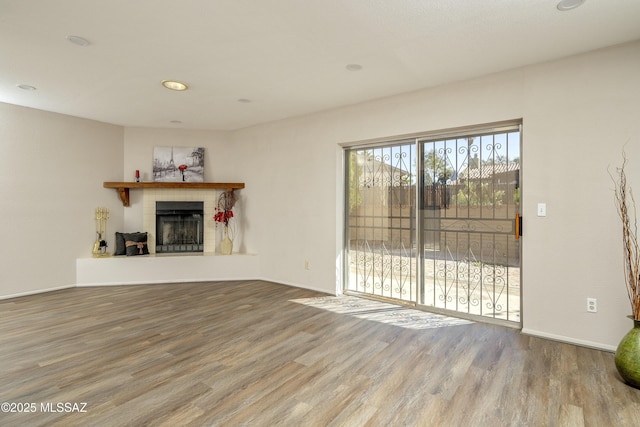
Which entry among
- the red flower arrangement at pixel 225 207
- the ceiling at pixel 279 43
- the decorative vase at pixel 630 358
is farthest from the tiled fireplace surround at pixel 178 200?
the decorative vase at pixel 630 358

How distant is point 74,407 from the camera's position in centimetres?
197

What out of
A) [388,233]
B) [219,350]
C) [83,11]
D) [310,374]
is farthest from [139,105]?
[310,374]

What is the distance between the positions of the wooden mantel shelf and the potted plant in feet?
15.9

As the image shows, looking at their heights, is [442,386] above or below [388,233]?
A: below

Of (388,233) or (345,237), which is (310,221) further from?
(388,233)

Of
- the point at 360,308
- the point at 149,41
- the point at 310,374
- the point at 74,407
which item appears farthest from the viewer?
the point at 360,308

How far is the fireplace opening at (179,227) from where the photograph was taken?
5.62m

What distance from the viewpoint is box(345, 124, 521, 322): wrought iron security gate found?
3389mm

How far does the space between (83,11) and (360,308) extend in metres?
3.77

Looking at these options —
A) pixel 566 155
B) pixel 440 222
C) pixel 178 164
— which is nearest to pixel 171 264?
pixel 178 164

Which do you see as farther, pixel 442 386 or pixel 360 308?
pixel 360 308

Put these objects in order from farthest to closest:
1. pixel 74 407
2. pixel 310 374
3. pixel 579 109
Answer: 1. pixel 579 109
2. pixel 310 374
3. pixel 74 407

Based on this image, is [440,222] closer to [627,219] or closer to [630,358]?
[627,219]

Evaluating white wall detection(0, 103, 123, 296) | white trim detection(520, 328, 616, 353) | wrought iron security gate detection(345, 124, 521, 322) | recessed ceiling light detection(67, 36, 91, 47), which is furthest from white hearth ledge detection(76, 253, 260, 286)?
white trim detection(520, 328, 616, 353)
